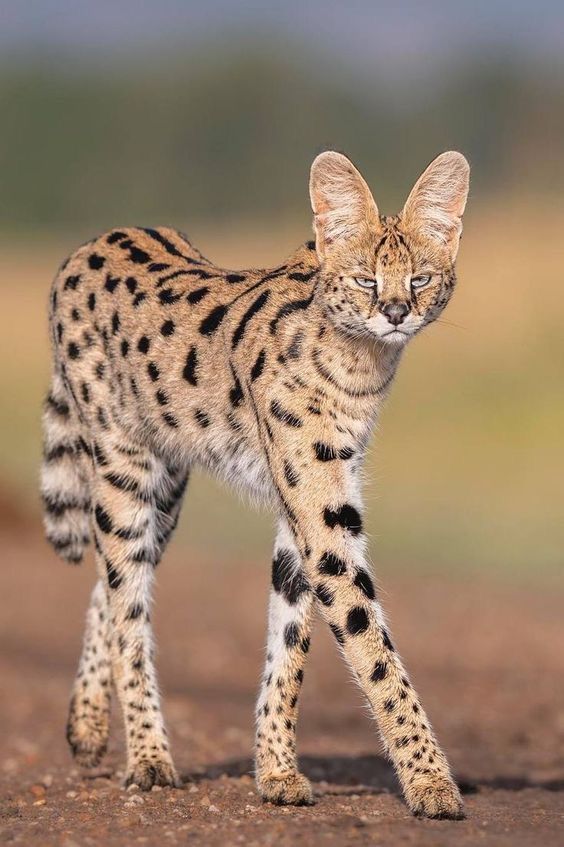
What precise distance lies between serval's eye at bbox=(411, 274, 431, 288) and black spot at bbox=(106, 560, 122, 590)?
2.14 metres

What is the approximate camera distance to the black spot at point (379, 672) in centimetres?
667

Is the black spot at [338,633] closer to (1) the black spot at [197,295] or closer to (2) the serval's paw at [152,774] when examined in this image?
(2) the serval's paw at [152,774]

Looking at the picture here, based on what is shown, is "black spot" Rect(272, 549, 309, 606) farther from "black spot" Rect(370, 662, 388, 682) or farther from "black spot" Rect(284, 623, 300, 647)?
"black spot" Rect(370, 662, 388, 682)

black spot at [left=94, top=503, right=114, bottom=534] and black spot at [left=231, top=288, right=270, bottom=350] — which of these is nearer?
black spot at [left=231, top=288, right=270, bottom=350]

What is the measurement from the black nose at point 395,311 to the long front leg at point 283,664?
3.68 feet

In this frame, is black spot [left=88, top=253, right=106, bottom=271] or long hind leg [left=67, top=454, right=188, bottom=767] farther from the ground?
black spot [left=88, top=253, right=106, bottom=271]

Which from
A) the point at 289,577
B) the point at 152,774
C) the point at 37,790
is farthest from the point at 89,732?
the point at 289,577

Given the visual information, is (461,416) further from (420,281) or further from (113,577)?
(420,281)

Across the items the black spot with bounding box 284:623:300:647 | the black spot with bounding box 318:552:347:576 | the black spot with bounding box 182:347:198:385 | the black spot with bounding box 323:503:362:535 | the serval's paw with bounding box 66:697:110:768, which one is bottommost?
the serval's paw with bounding box 66:697:110:768

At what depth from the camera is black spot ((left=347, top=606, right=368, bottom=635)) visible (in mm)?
6719

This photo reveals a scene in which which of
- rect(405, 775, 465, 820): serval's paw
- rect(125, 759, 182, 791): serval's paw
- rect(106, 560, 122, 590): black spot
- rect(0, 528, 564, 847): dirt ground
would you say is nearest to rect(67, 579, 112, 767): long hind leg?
rect(0, 528, 564, 847): dirt ground

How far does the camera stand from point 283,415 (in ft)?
22.9

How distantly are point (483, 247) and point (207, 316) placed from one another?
24.9m

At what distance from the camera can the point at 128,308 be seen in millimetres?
8062
